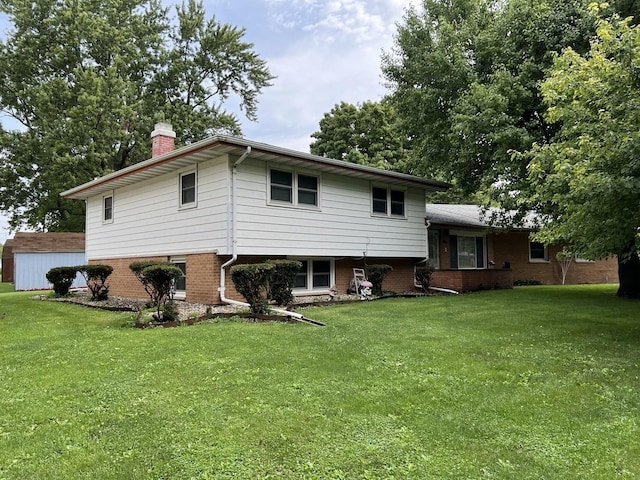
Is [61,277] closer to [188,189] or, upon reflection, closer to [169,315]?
[188,189]

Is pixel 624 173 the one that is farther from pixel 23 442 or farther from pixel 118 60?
pixel 118 60

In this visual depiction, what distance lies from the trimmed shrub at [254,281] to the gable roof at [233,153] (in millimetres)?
2860

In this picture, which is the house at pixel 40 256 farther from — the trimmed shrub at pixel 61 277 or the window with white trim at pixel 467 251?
the window with white trim at pixel 467 251

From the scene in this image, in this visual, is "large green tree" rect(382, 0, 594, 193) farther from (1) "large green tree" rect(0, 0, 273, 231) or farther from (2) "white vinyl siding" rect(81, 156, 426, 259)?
(1) "large green tree" rect(0, 0, 273, 231)

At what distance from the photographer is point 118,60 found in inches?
1024

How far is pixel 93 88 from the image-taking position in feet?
79.2

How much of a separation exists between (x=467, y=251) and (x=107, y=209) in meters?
13.7

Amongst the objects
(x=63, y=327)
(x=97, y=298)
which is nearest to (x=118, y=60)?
(x=97, y=298)

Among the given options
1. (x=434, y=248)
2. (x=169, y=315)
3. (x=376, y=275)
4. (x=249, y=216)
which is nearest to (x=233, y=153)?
(x=249, y=216)

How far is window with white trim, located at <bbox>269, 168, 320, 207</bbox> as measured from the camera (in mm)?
11383

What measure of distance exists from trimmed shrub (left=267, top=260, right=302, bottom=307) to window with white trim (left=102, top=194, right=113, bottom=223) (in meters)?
8.25

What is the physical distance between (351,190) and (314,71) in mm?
7436

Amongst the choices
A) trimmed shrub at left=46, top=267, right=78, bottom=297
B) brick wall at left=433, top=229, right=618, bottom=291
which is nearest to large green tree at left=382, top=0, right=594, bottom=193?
brick wall at left=433, top=229, right=618, bottom=291

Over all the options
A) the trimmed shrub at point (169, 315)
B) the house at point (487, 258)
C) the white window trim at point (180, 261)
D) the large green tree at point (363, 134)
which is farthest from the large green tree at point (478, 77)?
the large green tree at point (363, 134)
